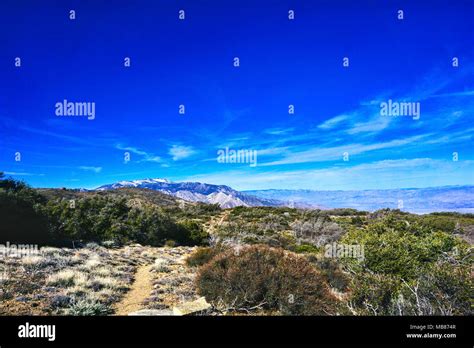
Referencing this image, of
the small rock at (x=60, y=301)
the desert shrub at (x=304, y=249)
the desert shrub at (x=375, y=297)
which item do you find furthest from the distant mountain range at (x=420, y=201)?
the small rock at (x=60, y=301)

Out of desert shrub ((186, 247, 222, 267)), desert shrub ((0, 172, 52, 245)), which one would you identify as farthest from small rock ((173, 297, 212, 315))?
desert shrub ((0, 172, 52, 245))

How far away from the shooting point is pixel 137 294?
8539 millimetres

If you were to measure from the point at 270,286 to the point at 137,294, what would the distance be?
13.3ft

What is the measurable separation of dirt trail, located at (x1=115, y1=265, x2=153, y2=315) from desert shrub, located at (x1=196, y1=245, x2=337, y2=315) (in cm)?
167

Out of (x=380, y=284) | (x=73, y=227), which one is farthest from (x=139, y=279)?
(x=73, y=227)

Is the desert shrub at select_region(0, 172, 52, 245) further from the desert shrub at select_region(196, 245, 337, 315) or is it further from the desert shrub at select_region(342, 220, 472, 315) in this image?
the desert shrub at select_region(342, 220, 472, 315)

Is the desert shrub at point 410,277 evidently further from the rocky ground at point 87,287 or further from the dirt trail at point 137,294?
the dirt trail at point 137,294

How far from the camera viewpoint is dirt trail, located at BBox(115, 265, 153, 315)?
7180 mm

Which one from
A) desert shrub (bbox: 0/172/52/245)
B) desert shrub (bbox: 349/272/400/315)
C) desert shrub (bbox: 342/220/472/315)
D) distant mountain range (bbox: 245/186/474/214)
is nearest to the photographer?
desert shrub (bbox: 342/220/472/315)

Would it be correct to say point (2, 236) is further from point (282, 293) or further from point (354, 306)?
point (354, 306)

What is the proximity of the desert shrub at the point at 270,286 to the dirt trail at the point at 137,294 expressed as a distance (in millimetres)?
1671

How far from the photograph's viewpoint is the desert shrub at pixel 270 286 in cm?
645

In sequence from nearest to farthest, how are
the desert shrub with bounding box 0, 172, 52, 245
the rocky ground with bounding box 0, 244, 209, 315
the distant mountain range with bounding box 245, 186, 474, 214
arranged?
the rocky ground with bounding box 0, 244, 209, 315
the desert shrub with bounding box 0, 172, 52, 245
the distant mountain range with bounding box 245, 186, 474, 214
